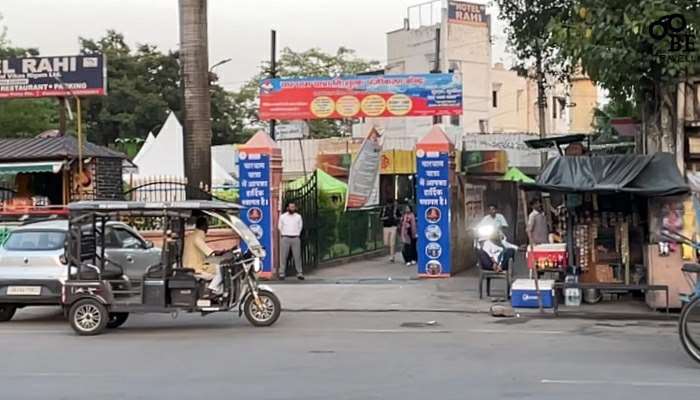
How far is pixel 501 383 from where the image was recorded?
9.06m

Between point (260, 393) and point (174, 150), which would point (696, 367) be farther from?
point (174, 150)

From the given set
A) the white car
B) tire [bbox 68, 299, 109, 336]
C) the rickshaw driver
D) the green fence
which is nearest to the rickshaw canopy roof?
the rickshaw driver

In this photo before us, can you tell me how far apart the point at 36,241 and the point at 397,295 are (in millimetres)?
6636

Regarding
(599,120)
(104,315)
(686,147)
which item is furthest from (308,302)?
(599,120)

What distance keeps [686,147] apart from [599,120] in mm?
20432

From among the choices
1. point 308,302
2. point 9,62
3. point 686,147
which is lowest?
point 308,302

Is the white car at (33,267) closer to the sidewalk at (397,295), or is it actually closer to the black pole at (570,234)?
the sidewalk at (397,295)

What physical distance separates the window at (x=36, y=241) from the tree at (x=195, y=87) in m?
7.05

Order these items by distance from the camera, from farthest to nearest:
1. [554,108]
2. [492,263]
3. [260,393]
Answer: [554,108], [492,263], [260,393]

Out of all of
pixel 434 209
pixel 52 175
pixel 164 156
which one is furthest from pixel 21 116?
pixel 434 209

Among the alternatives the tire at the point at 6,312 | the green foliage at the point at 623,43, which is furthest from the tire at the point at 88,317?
the green foliage at the point at 623,43

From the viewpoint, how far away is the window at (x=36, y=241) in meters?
14.9

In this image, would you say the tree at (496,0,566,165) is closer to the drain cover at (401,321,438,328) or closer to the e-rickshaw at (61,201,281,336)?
the drain cover at (401,321,438,328)

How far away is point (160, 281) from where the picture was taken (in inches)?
525
